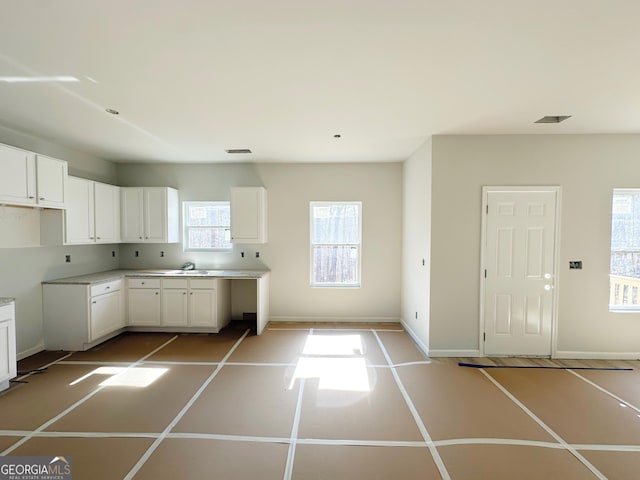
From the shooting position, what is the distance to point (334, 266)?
5.19 metres

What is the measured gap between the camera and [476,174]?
362cm

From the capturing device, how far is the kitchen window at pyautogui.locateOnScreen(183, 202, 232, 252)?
5.19 metres

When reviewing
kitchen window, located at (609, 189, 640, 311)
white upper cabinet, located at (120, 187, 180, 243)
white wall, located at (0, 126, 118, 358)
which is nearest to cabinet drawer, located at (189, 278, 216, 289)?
white upper cabinet, located at (120, 187, 180, 243)

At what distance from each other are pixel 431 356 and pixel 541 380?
113 cm

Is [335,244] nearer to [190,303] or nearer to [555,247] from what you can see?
[190,303]

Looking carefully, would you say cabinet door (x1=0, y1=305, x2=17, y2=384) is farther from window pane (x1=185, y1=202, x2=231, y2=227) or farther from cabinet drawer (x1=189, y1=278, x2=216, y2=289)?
window pane (x1=185, y1=202, x2=231, y2=227)

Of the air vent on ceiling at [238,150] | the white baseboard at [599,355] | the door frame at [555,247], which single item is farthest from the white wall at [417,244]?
the air vent on ceiling at [238,150]

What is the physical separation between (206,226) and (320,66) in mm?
3880

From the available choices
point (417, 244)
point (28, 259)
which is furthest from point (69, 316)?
point (417, 244)

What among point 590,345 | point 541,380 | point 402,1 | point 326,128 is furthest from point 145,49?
point 590,345

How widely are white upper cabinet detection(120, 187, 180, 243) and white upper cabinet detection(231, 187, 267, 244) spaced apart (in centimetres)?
113

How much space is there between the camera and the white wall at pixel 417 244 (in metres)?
→ 3.79

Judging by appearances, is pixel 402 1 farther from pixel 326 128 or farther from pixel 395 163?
pixel 395 163

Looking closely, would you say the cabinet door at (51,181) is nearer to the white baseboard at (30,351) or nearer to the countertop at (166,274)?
the countertop at (166,274)
